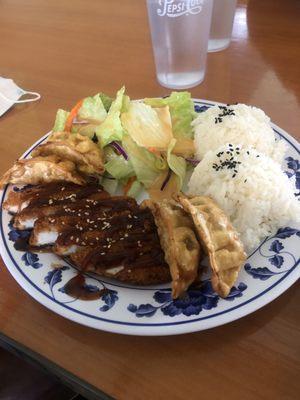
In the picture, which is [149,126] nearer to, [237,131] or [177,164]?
[177,164]

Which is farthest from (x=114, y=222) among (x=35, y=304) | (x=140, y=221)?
(x=35, y=304)

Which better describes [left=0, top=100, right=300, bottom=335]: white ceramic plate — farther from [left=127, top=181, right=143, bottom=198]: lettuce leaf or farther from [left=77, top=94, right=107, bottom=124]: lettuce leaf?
[left=77, top=94, right=107, bottom=124]: lettuce leaf

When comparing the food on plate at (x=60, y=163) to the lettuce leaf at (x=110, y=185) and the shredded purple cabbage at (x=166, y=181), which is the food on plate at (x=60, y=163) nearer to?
the lettuce leaf at (x=110, y=185)

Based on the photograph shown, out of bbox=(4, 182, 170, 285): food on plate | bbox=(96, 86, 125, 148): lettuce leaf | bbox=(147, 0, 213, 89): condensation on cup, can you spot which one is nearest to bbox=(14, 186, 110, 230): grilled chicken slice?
bbox=(4, 182, 170, 285): food on plate

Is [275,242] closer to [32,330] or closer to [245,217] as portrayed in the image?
[245,217]

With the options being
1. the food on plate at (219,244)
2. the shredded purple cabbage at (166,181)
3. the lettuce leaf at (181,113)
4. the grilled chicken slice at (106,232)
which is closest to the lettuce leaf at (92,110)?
the lettuce leaf at (181,113)

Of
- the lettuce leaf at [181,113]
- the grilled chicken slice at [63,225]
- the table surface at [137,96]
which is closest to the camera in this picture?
the table surface at [137,96]

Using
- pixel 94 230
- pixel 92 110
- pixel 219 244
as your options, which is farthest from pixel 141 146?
pixel 219 244
